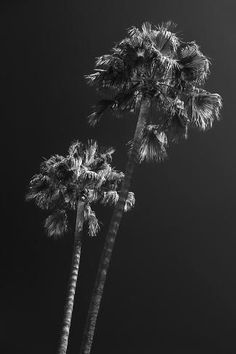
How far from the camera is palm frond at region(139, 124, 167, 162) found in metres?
22.7

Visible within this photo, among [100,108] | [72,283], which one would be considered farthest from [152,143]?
A: [72,283]

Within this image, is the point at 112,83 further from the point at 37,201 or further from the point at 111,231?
the point at 37,201

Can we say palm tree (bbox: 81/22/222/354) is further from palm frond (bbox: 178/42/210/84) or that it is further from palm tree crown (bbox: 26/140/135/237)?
palm tree crown (bbox: 26/140/135/237)

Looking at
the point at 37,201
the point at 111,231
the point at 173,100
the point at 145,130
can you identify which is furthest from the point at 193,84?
the point at 37,201

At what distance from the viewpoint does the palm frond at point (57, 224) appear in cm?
2848

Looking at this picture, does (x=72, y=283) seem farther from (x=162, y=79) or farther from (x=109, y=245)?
(x=162, y=79)

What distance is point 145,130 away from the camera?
907 inches

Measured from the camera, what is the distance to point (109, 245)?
62.7 ft

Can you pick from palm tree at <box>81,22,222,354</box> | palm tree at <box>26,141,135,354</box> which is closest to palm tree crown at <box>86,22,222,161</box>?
palm tree at <box>81,22,222,354</box>

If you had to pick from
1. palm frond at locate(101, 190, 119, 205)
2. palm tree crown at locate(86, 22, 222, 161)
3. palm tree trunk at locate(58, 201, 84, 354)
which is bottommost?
palm tree trunk at locate(58, 201, 84, 354)

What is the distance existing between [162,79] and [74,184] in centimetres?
839

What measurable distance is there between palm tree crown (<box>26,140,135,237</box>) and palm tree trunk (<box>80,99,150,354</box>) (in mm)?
7165

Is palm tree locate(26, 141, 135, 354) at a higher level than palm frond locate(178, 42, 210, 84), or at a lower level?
lower

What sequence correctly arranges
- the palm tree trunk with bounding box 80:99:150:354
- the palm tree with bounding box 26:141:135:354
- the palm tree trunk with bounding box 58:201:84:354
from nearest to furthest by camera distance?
the palm tree trunk with bounding box 80:99:150:354, the palm tree trunk with bounding box 58:201:84:354, the palm tree with bounding box 26:141:135:354
